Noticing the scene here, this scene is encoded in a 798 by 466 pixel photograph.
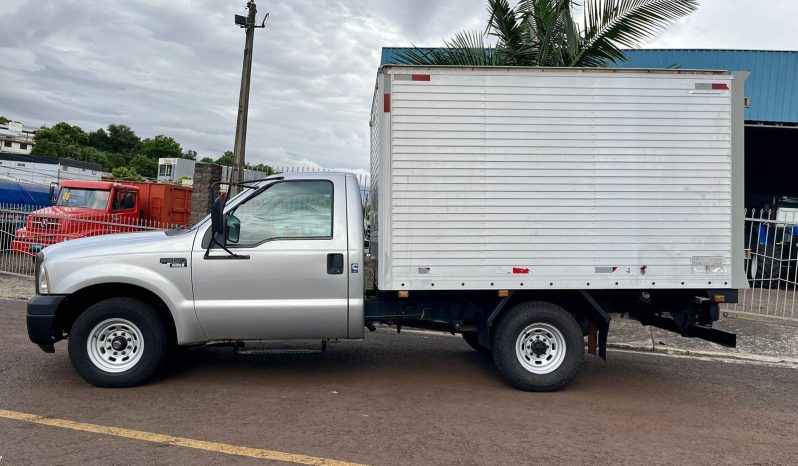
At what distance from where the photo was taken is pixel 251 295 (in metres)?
5.77

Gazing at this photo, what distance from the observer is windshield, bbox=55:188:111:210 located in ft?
51.9

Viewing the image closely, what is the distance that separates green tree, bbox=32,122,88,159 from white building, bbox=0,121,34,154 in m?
3.55

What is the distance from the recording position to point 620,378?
22.5 ft

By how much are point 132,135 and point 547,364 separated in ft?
365

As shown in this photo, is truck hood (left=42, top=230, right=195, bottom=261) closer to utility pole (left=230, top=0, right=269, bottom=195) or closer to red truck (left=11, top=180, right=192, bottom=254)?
red truck (left=11, top=180, right=192, bottom=254)

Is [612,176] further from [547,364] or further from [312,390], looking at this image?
[312,390]

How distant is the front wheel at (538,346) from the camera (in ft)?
19.6

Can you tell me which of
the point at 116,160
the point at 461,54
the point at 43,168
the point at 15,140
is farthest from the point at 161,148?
the point at 461,54

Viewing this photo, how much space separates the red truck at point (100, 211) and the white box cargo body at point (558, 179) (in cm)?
878

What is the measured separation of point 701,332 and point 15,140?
4100 inches

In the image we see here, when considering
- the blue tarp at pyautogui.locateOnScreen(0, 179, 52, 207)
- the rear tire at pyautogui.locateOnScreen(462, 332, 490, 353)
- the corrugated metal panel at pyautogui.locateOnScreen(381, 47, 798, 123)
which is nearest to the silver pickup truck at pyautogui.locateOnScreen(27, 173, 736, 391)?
the rear tire at pyautogui.locateOnScreen(462, 332, 490, 353)

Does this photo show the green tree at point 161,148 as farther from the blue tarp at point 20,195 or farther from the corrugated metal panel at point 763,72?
the corrugated metal panel at point 763,72

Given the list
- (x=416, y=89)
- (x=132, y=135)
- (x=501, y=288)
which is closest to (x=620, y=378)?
(x=501, y=288)

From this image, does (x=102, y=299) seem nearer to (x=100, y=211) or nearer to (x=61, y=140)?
(x=100, y=211)
